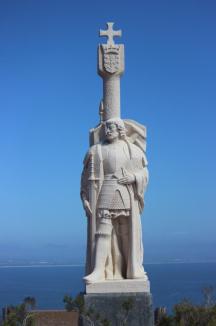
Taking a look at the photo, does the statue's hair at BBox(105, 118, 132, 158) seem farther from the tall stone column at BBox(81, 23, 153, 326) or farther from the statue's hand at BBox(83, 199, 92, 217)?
the statue's hand at BBox(83, 199, 92, 217)

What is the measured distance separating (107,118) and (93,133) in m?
0.37

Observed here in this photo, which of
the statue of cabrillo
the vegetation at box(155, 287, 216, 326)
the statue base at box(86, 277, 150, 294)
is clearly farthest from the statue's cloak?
the vegetation at box(155, 287, 216, 326)

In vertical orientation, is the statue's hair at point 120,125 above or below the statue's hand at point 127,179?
above

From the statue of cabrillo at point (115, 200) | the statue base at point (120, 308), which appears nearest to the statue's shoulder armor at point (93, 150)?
the statue of cabrillo at point (115, 200)

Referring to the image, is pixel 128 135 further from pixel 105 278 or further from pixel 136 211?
pixel 105 278

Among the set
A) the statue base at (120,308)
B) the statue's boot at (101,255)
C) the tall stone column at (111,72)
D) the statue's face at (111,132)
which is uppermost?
the tall stone column at (111,72)

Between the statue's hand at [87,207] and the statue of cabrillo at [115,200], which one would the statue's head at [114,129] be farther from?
the statue's hand at [87,207]

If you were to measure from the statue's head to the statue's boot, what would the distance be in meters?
1.69

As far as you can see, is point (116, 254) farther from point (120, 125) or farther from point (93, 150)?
point (120, 125)

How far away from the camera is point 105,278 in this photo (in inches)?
402

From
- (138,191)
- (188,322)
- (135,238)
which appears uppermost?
(138,191)

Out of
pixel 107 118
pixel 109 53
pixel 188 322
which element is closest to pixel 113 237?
pixel 107 118

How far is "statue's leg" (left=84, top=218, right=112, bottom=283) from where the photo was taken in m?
10.1

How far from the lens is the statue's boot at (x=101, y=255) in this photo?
10084 mm
